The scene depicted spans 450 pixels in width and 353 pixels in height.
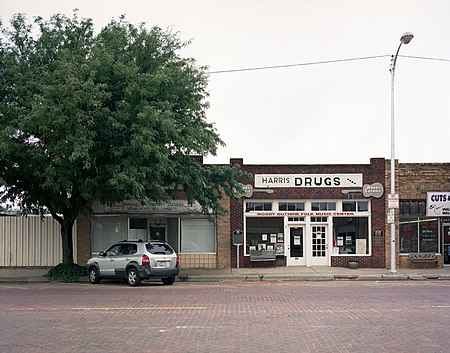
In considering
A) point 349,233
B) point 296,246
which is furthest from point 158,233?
point 349,233

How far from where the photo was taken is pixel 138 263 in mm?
21891

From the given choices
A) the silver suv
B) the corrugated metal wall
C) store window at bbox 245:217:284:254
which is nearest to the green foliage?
the silver suv

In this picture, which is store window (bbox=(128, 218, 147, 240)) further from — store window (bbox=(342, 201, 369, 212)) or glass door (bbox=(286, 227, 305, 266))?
store window (bbox=(342, 201, 369, 212))

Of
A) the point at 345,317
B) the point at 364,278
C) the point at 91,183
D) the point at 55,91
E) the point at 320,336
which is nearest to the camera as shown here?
the point at 320,336

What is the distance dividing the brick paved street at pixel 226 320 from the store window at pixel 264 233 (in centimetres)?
902

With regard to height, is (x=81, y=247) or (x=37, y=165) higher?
(x=37, y=165)

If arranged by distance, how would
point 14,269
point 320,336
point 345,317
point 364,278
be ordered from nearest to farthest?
point 320,336, point 345,317, point 364,278, point 14,269

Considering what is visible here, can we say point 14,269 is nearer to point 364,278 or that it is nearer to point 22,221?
point 22,221

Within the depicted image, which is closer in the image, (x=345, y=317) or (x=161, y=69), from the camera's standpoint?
(x=345, y=317)

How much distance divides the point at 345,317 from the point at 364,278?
41.0ft

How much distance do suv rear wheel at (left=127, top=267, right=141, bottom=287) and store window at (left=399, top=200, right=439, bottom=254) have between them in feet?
44.8

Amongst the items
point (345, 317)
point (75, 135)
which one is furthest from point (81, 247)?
point (345, 317)

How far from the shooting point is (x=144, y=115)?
2088cm

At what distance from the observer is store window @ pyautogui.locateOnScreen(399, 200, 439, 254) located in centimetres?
2938
